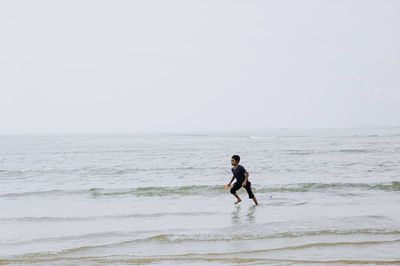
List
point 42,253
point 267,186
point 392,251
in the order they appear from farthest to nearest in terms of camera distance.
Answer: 1. point 267,186
2. point 42,253
3. point 392,251

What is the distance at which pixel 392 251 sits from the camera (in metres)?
6.40

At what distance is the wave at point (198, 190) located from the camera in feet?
45.1

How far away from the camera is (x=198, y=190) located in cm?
1439

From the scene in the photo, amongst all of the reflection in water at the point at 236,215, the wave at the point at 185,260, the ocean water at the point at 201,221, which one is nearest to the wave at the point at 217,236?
the ocean water at the point at 201,221

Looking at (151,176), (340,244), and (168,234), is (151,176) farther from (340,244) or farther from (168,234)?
(340,244)

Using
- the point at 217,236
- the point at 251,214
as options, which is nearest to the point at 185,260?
the point at 217,236

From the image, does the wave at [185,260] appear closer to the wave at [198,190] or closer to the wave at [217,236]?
the wave at [217,236]

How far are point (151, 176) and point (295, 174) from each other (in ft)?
24.4

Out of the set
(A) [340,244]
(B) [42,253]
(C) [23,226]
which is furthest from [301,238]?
(C) [23,226]

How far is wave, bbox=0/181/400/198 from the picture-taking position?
45.1ft

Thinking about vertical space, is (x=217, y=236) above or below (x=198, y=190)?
above

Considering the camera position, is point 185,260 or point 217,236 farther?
point 217,236

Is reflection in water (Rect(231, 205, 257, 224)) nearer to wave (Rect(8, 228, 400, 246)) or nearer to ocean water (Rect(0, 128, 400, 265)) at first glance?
ocean water (Rect(0, 128, 400, 265))

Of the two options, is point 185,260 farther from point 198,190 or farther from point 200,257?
point 198,190
